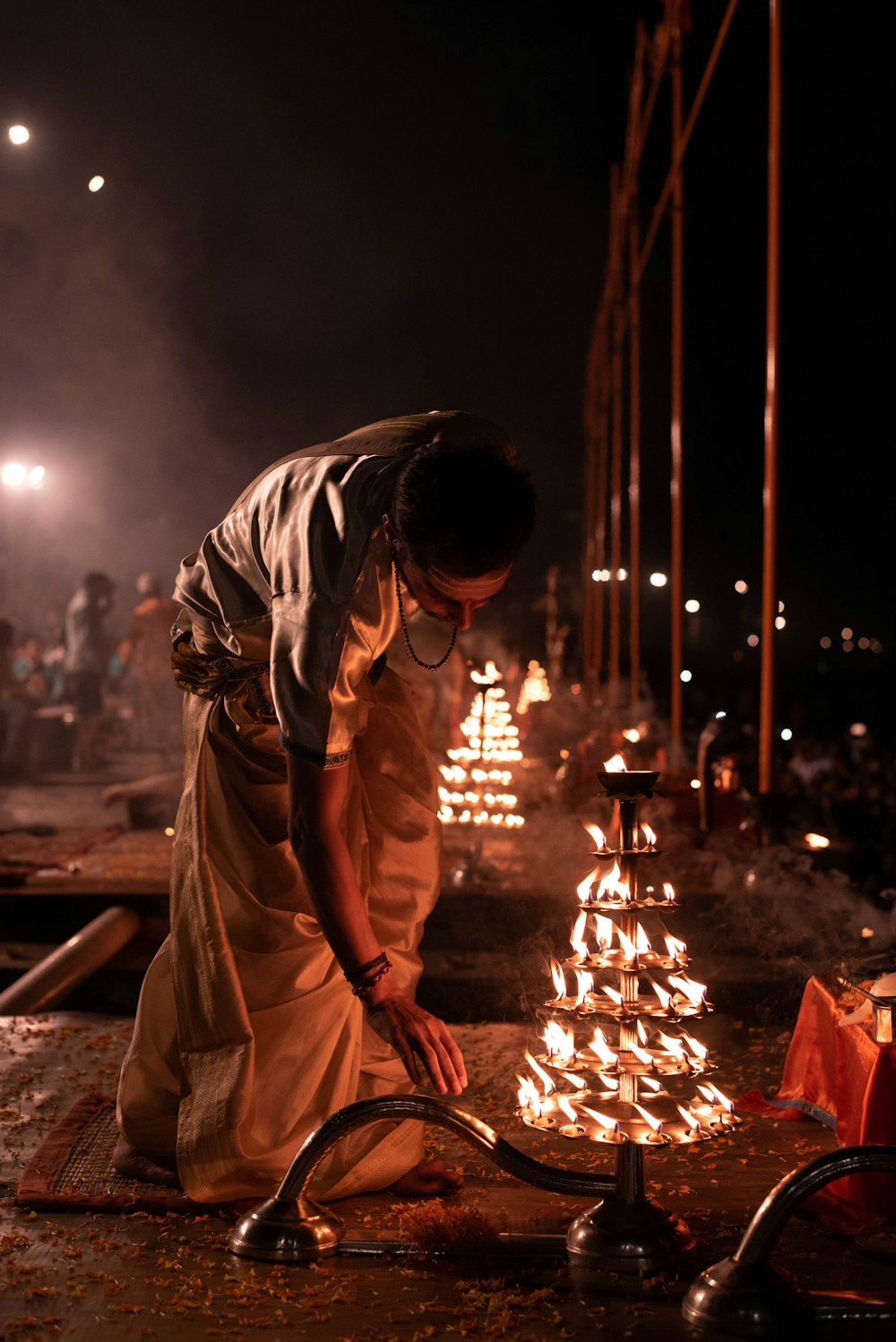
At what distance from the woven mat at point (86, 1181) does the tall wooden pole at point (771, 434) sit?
12.9ft

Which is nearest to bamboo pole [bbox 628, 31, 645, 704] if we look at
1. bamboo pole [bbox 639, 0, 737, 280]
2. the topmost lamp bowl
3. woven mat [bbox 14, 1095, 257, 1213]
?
bamboo pole [bbox 639, 0, 737, 280]

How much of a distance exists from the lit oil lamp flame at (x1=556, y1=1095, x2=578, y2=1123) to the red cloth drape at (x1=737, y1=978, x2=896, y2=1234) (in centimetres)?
58

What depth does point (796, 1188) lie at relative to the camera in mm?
2420

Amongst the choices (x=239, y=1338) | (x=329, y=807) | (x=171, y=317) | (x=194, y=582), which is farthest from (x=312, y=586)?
(x=171, y=317)

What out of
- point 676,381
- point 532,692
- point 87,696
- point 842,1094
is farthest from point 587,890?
point 87,696

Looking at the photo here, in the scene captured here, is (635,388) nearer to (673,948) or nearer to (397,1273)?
(673,948)

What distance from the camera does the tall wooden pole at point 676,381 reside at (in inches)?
403

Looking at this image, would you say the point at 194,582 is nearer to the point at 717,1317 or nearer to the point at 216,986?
the point at 216,986

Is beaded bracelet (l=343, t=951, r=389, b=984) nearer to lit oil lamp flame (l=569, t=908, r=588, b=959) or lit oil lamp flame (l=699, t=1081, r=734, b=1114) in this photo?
lit oil lamp flame (l=569, t=908, r=588, b=959)

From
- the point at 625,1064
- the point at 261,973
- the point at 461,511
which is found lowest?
the point at 625,1064

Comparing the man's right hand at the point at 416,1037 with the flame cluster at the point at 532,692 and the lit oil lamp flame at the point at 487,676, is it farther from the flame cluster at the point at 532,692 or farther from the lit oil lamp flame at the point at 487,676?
the flame cluster at the point at 532,692

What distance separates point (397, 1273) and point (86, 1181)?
854 millimetres

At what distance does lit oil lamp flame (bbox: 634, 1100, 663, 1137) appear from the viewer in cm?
262

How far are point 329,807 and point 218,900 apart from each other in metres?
0.59
